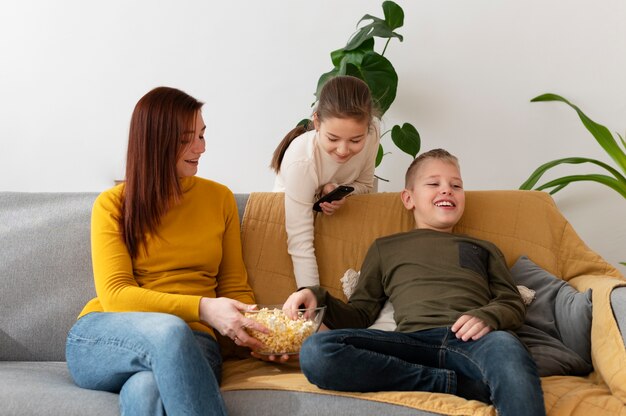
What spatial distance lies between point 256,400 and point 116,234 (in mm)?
605

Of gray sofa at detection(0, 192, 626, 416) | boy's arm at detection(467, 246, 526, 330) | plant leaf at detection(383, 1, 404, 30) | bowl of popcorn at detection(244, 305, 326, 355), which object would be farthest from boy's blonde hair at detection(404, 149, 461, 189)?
plant leaf at detection(383, 1, 404, 30)

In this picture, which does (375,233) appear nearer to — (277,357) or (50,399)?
(277,357)

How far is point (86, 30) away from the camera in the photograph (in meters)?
3.38

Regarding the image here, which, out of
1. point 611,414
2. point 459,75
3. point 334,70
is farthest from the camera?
point 459,75

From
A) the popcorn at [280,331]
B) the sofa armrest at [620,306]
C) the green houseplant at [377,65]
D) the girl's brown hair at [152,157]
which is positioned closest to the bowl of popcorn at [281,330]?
the popcorn at [280,331]

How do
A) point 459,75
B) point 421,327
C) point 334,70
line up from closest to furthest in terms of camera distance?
point 421,327, point 334,70, point 459,75

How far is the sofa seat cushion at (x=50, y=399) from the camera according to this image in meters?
1.72

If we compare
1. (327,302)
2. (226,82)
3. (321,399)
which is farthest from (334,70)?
(321,399)

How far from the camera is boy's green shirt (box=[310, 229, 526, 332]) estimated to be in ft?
6.71

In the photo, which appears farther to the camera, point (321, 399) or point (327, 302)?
point (327, 302)

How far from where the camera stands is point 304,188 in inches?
91.6

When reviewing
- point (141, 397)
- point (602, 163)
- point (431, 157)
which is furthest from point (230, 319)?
point (602, 163)

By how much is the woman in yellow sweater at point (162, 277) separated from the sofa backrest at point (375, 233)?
0.11 m

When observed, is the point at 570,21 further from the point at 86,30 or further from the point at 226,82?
the point at 86,30
